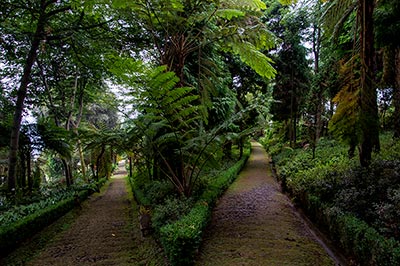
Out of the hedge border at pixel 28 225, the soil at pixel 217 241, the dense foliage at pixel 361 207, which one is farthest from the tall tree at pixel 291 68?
the hedge border at pixel 28 225

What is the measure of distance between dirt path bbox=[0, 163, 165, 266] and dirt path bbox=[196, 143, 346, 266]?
0.90m

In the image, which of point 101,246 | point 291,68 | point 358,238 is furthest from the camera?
point 291,68

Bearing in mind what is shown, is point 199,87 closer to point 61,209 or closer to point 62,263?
point 62,263

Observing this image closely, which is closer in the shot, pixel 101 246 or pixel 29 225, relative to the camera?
pixel 101 246

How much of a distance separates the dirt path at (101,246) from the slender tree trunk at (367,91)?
3.82 meters

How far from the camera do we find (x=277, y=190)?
791 centimetres

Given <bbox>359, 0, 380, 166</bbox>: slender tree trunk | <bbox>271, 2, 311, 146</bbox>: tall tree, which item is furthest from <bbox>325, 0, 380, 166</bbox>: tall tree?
<bbox>271, 2, 311, 146</bbox>: tall tree

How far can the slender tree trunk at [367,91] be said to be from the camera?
13.6ft

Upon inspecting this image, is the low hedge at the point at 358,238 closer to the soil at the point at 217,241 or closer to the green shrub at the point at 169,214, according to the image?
the soil at the point at 217,241

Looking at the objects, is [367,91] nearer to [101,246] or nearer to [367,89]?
[367,89]

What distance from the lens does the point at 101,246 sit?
432cm

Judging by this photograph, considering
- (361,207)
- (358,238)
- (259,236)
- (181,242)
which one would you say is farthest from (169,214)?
(361,207)

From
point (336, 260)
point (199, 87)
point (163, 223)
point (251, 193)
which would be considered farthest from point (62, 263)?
point (251, 193)

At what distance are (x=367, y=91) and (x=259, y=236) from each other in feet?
9.72
